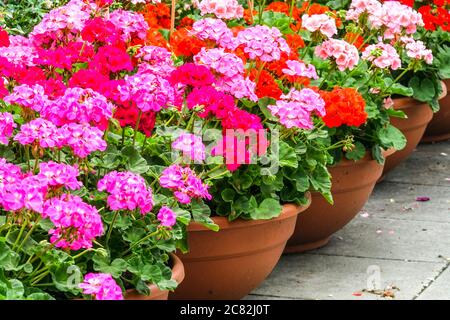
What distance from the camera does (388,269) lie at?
509 cm

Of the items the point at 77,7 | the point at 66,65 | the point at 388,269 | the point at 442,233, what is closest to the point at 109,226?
the point at 66,65

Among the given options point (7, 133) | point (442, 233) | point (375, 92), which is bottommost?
point (442, 233)

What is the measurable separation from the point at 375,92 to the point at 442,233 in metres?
0.85

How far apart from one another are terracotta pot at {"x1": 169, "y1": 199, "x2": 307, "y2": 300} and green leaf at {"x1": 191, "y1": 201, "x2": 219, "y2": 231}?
0.21m

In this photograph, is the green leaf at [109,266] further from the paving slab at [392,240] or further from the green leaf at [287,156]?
the paving slab at [392,240]

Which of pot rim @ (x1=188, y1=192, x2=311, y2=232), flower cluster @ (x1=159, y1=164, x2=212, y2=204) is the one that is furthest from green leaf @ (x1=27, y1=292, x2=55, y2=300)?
pot rim @ (x1=188, y1=192, x2=311, y2=232)

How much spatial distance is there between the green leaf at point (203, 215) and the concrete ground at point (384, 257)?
839 mm

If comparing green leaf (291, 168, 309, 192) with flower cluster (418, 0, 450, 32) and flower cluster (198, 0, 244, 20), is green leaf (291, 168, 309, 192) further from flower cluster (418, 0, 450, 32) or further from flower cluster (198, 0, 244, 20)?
flower cluster (418, 0, 450, 32)

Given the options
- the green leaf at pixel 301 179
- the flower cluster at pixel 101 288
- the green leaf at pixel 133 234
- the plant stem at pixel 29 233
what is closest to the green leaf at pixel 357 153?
the green leaf at pixel 301 179

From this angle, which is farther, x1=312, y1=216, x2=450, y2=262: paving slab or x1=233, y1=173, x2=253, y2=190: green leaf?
x1=312, y1=216, x2=450, y2=262: paving slab

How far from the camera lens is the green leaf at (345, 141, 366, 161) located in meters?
5.11

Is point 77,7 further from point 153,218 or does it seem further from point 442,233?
point 442,233

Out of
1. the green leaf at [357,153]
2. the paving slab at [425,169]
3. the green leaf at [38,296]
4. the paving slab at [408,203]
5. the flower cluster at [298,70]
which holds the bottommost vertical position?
the paving slab at [425,169]

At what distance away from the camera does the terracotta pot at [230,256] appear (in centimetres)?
433
